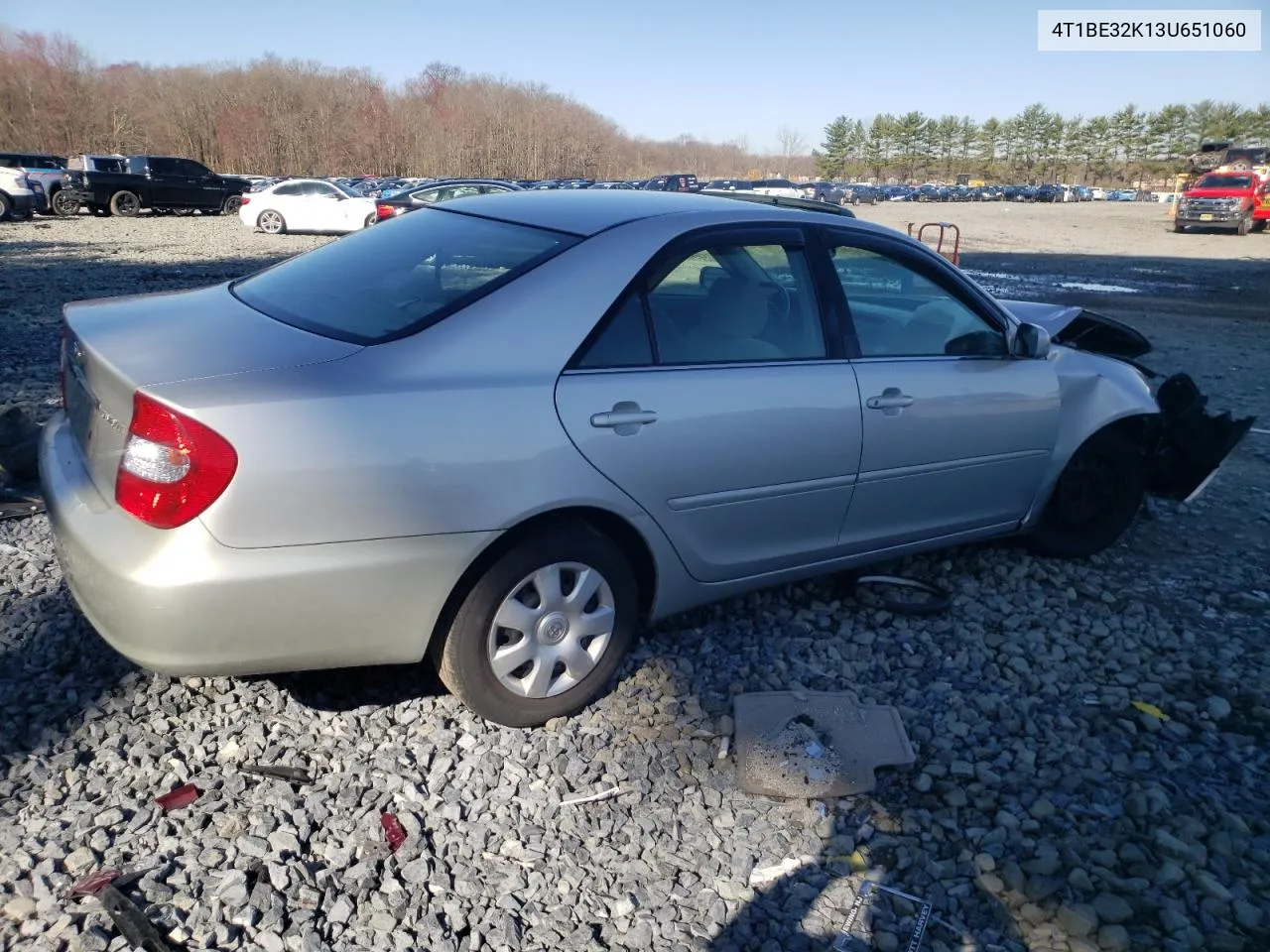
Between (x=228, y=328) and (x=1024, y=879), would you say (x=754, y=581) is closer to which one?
(x=1024, y=879)

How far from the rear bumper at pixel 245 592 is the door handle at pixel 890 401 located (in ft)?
5.20

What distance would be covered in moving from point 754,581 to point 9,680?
2.45 meters

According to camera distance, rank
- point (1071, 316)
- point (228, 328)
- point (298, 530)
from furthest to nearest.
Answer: point (1071, 316), point (228, 328), point (298, 530)

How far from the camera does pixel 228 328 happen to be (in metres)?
2.88

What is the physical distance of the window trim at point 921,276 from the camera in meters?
3.58

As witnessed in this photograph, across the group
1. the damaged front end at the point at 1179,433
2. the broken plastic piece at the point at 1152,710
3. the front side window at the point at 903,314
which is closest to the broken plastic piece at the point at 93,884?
the front side window at the point at 903,314

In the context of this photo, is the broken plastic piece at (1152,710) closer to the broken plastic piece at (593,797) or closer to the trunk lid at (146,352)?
the broken plastic piece at (593,797)

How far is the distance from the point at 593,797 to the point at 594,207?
6.55ft

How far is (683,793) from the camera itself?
9.15 feet

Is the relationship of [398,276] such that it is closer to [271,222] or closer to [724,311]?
[724,311]

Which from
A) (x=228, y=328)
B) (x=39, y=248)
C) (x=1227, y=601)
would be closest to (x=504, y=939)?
(x=228, y=328)

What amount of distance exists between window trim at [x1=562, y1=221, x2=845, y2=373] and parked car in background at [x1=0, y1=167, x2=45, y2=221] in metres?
26.8

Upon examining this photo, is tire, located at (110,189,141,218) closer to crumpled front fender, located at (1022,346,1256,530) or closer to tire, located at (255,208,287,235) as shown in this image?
tire, located at (255,208,287,235)

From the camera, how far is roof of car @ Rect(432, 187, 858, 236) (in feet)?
10.7
